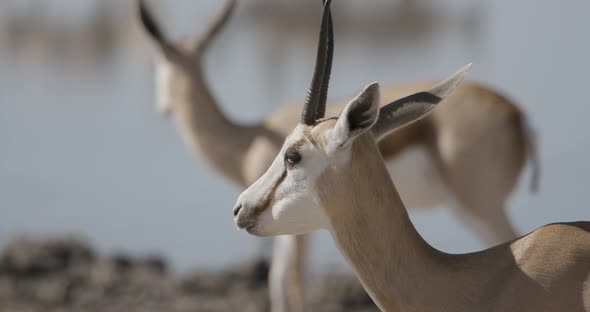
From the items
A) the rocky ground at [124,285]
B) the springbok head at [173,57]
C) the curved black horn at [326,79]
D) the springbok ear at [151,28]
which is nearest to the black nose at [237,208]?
the curved black horn at [326,79]

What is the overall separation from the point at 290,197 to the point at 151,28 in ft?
13.3

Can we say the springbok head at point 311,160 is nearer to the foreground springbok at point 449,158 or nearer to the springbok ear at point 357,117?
the springbok ear at point 357,117

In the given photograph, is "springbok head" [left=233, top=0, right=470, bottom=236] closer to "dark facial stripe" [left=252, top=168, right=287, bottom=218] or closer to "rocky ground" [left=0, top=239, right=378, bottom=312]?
"dark facial stripe" [left=252, top=168, right=287, bottom=218]

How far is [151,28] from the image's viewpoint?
22.0ft

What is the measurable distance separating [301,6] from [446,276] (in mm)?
17574

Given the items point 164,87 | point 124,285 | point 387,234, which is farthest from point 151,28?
point 387,234

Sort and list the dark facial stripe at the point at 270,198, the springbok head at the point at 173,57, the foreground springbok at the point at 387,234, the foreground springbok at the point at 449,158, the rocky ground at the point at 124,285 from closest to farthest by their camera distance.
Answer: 1. the foreground springbok at the point at 387,234
2. the dark facial stripe at the point at 270,198
3. the foreground springbok at the point at 449,158
4. the springbok head at the point at 173,57
5. the rocky ground at the point at 124,285

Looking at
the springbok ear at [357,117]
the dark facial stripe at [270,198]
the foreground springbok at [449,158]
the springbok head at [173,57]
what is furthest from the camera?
the springbok head at [173,57]

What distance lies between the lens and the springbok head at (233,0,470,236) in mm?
2818

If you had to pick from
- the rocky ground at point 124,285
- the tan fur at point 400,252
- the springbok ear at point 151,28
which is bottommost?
the rocky ground at point 124,285

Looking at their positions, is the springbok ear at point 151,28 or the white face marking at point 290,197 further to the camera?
the springbok ear at point 151,28

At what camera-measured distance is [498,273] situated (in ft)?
9.27

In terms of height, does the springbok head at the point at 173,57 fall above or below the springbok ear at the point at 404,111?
above

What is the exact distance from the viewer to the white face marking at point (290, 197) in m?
2.83
